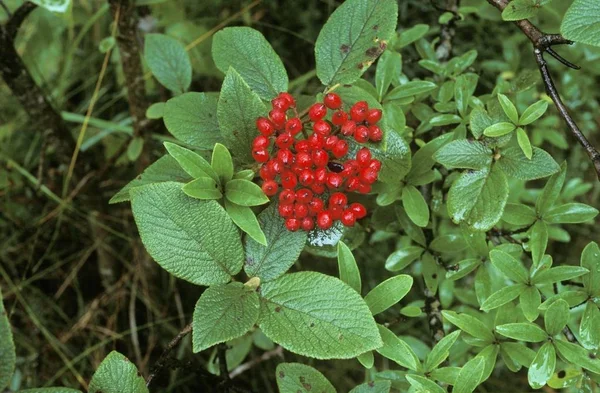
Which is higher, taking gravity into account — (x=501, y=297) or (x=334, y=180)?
(x=334, y=180)

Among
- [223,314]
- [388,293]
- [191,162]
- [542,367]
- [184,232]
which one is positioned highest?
[191,162]

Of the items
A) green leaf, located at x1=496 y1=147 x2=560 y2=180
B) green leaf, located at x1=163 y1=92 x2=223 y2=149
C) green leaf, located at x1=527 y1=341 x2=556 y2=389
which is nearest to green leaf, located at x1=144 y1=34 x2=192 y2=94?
green leaf, located at x1=163 y1=92 x2=223 y2=149

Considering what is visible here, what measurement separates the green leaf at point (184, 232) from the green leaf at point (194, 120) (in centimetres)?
18

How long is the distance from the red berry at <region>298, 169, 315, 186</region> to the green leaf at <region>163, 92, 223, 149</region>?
242 mm

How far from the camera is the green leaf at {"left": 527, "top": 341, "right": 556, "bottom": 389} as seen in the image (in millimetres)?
1119

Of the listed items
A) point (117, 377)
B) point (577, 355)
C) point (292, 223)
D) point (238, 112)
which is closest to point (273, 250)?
point (292, 223)

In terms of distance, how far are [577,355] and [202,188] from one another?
77cm

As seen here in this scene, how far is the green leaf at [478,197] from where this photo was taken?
1.17m

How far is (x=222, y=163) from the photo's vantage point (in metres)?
1.12

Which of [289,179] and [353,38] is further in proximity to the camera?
[353,38]

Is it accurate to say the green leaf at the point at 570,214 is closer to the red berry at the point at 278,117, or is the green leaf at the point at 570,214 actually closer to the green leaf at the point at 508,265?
the green leaf at the point at 508,265

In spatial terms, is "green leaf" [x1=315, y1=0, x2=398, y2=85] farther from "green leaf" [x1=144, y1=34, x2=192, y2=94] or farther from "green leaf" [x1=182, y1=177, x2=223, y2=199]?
"green leaf" [x1=144, y1=34, x2=192, y2=94]

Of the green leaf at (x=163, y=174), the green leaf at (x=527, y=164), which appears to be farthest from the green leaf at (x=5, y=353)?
the green leaf at (x=527, y=164)

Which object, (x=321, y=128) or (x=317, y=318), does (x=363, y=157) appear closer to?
(x=321, y=128)
